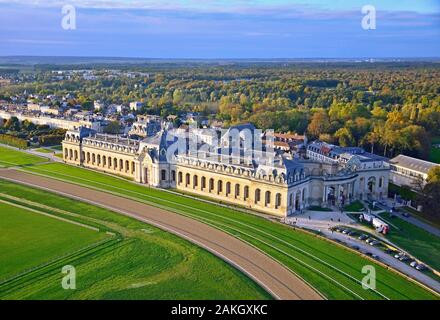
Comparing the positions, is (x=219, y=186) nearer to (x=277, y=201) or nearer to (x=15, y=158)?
(x=277, y=201)

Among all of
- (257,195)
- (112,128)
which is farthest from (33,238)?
(112,128)

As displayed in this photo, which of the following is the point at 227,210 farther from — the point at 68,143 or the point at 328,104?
the point at 328,104

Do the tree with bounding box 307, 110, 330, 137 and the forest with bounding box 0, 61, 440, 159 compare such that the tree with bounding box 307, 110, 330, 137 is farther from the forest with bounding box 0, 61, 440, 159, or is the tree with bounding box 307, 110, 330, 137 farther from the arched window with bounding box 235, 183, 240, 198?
the arched window with bounding box 235, 183, 240, 198

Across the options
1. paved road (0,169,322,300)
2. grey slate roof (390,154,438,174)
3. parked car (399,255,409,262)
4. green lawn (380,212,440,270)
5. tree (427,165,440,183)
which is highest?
tree (427,165,440,183)

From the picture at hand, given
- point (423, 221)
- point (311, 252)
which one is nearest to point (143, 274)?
point (311, 252)

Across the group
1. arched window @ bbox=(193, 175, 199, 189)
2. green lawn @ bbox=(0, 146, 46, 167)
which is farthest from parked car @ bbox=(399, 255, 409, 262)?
green lawn @ bbox=(0, 146, 46, 167)

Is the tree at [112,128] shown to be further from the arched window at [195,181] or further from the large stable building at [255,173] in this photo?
the arched window at [195,181]
